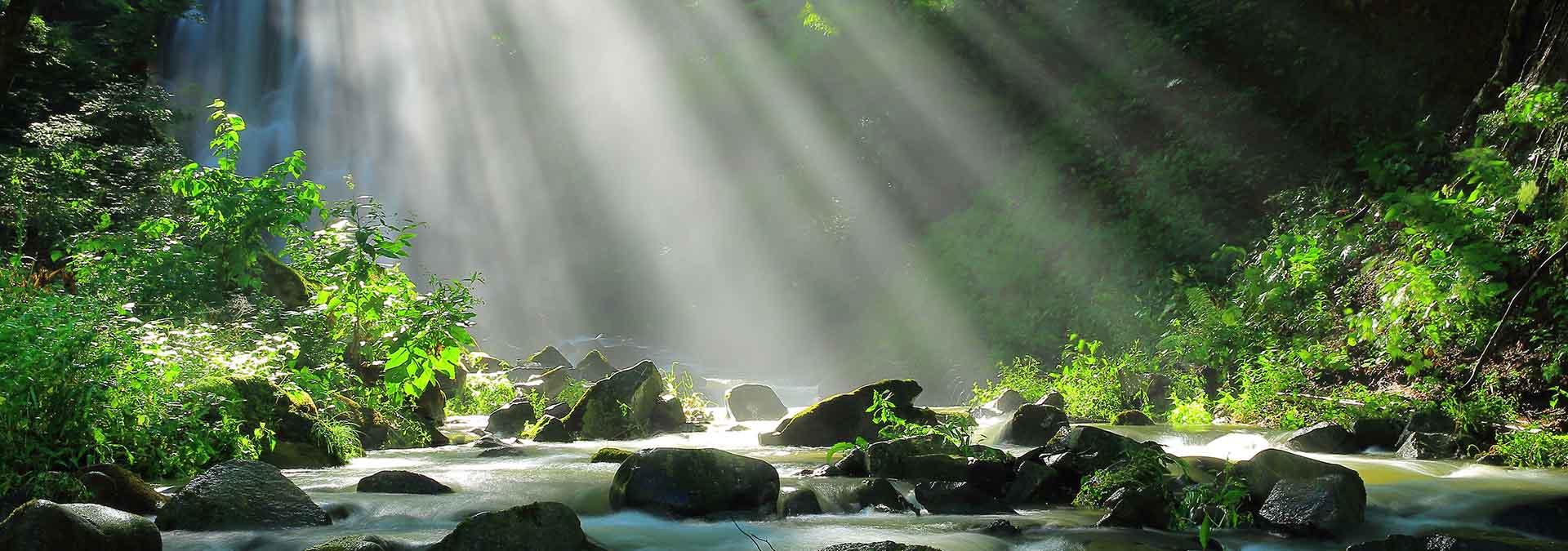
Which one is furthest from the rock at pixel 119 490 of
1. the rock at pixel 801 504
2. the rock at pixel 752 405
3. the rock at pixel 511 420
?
the rock at pixel 752 405

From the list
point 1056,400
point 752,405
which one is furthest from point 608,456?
point 752,405

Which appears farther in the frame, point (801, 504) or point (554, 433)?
point (554, 433)

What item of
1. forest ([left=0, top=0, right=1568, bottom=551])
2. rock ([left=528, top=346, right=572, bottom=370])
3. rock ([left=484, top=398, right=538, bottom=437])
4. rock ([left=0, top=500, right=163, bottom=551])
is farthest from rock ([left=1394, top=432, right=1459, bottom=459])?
rock ([left=528, top=346, right=572, bottom=370])

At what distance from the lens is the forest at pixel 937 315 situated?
15.6 ft

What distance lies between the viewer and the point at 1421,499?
490 cm

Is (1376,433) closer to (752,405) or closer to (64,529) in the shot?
(752,405)

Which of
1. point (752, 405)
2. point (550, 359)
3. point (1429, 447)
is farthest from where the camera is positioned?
point (550, 359)

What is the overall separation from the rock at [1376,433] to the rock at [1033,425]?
2.08 metres

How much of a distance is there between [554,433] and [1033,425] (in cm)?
498

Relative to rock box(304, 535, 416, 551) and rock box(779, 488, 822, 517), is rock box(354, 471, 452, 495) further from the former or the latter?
rock box(779, 488, 822, 517)

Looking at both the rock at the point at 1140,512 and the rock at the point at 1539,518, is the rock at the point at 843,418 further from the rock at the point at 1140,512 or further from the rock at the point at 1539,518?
the rock at the point at 1539,518

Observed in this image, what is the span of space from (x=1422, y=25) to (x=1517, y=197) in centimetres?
373

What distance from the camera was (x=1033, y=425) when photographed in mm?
7633

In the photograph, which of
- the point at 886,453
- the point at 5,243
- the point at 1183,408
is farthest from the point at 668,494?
the point at 5,243
